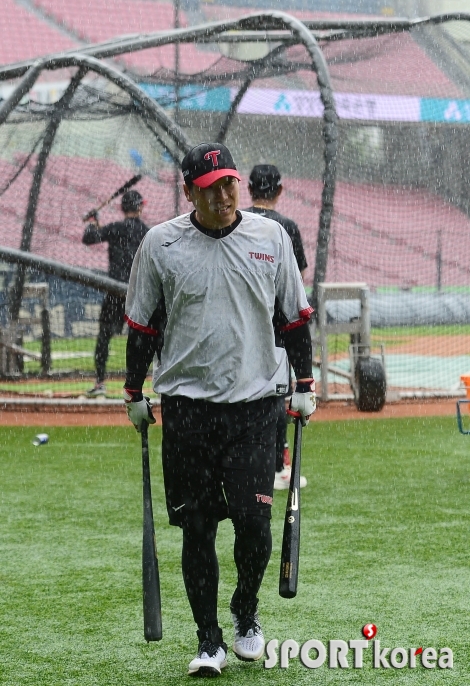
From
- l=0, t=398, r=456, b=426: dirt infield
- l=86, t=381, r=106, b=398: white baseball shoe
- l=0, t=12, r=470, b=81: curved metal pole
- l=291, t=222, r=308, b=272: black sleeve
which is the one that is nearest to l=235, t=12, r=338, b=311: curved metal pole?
l=0, t=12, r=470, b=81: curved metal pole

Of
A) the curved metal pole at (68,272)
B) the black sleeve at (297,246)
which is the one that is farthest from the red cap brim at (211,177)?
the curved metal pole at (68,272)

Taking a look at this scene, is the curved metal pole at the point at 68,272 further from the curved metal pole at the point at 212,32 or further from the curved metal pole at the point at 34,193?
the curved metal pole at the point at 34,193

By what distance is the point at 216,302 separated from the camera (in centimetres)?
411

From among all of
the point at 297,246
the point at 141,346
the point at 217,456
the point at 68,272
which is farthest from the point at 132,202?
the point at 217,456

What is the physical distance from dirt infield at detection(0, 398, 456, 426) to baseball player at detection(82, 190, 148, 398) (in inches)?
28.0

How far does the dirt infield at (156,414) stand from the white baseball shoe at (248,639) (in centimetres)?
674

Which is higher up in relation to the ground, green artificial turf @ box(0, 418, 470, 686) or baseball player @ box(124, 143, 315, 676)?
baseball player @ box(124, 143, 315, 676)

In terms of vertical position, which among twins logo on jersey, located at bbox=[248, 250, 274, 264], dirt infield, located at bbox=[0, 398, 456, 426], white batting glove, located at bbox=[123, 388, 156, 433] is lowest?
dirt infield, located at bbox=[0, 398, 456, 426]

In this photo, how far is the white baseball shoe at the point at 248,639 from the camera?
425 cm

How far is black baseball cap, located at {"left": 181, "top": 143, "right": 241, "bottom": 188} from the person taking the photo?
159 inches

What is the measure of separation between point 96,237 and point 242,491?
8870 mm

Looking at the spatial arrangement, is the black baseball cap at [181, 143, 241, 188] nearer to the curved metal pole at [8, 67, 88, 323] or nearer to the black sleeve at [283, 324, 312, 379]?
the black sleeve at [283, 324, 312, 379]

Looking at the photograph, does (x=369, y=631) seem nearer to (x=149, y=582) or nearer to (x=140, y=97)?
(x=149, y=582)

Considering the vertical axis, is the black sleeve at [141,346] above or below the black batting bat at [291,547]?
above
